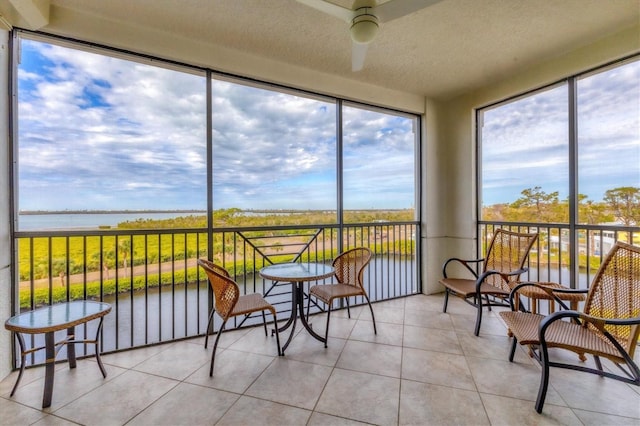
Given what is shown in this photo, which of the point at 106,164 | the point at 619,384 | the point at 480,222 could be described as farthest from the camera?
the point at 480,222

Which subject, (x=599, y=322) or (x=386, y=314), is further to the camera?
(x=386, y=314)

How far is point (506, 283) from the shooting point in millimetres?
2900

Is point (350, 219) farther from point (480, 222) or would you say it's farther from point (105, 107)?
point (105, 107)

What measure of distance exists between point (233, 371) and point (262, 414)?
1.76 feet

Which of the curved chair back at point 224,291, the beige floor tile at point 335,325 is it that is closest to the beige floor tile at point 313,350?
the beige floor tile at point 335,325

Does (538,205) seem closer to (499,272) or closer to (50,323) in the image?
(499,272)

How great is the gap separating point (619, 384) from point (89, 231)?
13.5ft

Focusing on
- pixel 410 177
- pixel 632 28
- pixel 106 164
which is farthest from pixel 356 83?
pixel 106 164

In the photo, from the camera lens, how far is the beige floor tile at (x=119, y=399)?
5.16 feet

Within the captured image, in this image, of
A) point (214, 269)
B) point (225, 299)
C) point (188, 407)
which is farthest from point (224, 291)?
point (188, 407)

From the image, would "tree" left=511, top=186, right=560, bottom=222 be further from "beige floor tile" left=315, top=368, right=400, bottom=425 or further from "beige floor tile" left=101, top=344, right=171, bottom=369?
"beige floor tile" left=101, top=344, right=171, bottom=369

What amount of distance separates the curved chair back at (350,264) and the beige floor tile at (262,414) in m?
1.40

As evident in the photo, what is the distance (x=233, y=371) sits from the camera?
203cm

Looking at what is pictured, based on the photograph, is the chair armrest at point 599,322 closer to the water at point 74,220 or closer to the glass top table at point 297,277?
the glass top table at point 297,277
